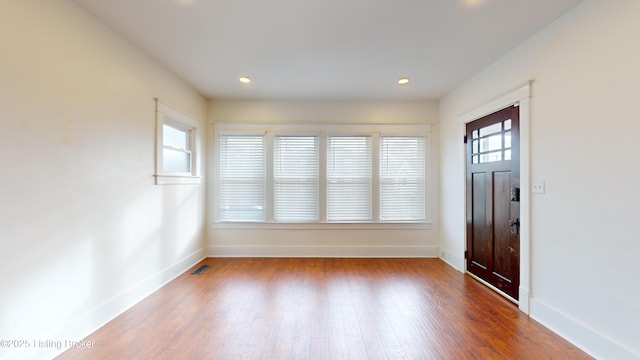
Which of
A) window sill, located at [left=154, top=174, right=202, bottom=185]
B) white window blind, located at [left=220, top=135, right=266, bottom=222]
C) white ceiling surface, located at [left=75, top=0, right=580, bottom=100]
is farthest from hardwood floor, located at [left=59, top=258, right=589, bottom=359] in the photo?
white ceiling surface, located at [left=75, top=0, right=580, bottom=100]

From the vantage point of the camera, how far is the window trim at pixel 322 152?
453 centimetres

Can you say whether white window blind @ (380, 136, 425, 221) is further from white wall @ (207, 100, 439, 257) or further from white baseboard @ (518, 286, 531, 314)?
white baseboard @ (518, 286, 531, 314)

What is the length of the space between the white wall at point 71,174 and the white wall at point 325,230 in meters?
1.40

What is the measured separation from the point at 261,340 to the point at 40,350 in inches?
60.0

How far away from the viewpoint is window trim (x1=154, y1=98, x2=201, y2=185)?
319cm

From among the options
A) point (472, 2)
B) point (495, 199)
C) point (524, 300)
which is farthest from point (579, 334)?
point (472, 2)

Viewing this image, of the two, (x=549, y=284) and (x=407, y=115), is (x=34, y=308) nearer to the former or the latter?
(x=549, y=284)

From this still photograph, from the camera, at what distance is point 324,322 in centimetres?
246

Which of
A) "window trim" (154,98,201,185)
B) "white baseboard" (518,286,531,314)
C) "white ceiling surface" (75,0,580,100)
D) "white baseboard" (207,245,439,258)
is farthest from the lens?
"white baseboard" (207,245,439,258)

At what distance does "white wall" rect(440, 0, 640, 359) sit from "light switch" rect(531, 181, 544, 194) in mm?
42

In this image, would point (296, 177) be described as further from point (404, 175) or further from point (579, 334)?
point (579, 334)

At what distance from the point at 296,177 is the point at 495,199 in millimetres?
2886

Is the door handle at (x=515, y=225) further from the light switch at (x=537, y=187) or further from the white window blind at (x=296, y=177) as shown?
the white window blind at (x=296, y=177)

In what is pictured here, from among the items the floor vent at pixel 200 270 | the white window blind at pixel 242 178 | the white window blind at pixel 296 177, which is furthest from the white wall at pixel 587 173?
the floor vent at pixel 200 270
